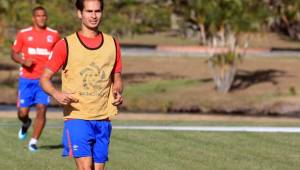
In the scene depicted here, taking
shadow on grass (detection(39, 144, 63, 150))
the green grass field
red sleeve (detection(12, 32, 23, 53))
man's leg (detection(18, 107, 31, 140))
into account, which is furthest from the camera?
man's leg (detection(18, 107, 31, 140))

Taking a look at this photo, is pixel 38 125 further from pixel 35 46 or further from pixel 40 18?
pixel 40 18

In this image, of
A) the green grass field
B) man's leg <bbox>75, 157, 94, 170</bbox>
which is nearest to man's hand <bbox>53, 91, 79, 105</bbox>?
man's leg <bbox>75, 157, 94, 170</bbox>

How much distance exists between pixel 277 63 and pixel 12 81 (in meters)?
13.4

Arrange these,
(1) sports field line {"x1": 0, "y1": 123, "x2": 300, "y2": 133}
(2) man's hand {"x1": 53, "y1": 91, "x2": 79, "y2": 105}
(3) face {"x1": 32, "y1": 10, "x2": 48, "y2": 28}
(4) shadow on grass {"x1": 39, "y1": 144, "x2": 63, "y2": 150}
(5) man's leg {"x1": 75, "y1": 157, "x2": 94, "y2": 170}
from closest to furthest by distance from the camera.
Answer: (2) man's hand {"x1": 53, "y1": 91, "x2": 79, "y2": 105} → (5) man's leg {"x1": 75, "y1": 157, "x2": 94, "y2": 170} → (3) face {"x1": 32, "y1": 10, "x2": 48, "y2": 28} → (4) shadow on grass {"x1": 39, "y1": 144, "x2": 63, "y2": 150} → (1) sports field line {"x1": 0, "y1": 123, "x2": 300, "y2": 133}

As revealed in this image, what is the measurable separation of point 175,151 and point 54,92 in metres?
5.98

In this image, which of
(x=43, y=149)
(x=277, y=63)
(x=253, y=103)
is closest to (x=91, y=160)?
(x=43, y=149)

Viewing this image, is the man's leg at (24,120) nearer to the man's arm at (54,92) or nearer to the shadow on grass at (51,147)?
the shadow on grass at (51,147)

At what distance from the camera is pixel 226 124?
19.2 meters

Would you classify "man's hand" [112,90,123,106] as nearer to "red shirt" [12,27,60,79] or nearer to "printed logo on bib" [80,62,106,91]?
"printed logo on bib" [80,62,106,91]

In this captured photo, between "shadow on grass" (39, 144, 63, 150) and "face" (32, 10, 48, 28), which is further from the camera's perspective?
"shadow on grass" (39, 144, 63, 150)

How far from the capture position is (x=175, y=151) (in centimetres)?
1409

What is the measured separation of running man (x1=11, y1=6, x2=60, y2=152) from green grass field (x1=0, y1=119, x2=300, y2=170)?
534 mm

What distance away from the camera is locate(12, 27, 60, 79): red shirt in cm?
1414

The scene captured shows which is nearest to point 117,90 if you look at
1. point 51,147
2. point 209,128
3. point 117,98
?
point 117,98
